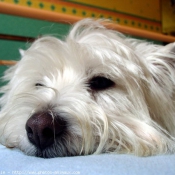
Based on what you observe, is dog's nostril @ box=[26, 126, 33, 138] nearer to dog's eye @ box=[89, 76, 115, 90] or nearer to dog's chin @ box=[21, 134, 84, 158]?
dog's chin @ box=[21, 134, 84, 158]

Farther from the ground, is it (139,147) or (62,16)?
(62,16)

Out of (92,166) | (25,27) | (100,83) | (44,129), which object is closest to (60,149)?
(44,129)

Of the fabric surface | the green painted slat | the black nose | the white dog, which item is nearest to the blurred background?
the green painted slat

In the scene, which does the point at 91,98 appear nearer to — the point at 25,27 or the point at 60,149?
the point at 60,149

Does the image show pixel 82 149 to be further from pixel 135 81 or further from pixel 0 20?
pixel 0 20

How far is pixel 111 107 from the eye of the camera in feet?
2.75

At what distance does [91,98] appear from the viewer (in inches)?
34.2

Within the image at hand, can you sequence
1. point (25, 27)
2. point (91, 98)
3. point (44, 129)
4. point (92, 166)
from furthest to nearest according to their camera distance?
1. point (25, 27)
2. point (91, 98)
3. point (44, 129)
4. point (92, 166)

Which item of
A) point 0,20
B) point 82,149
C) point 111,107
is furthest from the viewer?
point 0,20

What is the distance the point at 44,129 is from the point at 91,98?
0.89ft

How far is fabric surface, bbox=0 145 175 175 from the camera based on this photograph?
0.48 m

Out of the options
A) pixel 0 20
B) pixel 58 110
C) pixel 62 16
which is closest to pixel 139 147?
pixel 58 110

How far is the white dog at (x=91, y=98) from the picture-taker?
0.67 meters

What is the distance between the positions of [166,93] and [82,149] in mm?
432
